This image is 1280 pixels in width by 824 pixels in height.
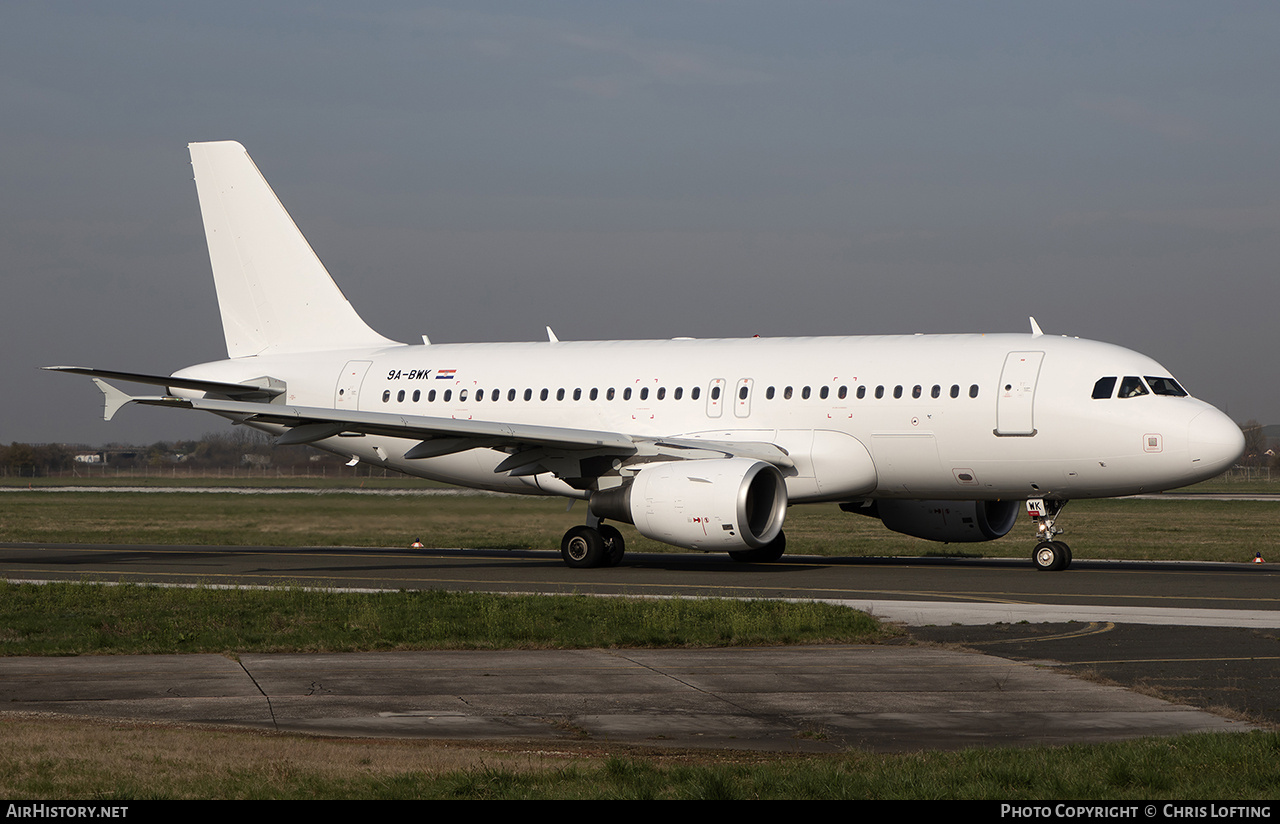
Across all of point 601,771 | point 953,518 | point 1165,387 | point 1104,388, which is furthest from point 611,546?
point 601,771

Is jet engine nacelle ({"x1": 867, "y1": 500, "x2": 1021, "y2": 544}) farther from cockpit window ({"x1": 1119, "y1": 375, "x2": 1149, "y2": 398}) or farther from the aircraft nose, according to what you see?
the aircraft nose

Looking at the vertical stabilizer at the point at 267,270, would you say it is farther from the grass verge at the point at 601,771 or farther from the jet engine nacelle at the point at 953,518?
the grass verge at the point at 601,771

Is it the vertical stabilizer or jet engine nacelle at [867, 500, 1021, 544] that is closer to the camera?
jet engine nacelle at [867, 500, 1021, 544]

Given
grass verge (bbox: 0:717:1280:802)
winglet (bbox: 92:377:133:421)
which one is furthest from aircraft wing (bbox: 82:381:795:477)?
grass verge (bbox: 0:717:1280:802)

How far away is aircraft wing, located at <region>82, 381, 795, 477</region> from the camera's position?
23.8 meters

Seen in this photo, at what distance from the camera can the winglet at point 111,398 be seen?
2398 centimetres

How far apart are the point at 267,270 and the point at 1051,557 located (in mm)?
18862

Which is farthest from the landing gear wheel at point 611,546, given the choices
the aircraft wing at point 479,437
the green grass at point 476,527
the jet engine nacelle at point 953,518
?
the jet engine nacelle at point 953,518

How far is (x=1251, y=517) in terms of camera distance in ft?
146

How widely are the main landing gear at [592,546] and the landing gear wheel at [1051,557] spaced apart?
295 inches

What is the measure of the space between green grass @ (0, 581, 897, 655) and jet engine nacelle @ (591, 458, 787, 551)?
4.42 metres

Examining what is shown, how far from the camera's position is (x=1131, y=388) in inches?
894

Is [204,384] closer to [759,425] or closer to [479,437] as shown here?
[479,437]
